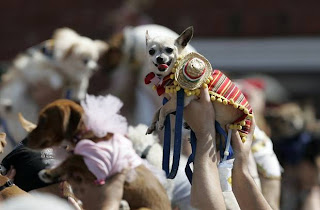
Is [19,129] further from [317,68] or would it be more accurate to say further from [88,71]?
[317,68]

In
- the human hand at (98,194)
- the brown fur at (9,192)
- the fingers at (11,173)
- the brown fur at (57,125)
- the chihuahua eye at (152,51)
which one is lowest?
the fingers at (11,173)

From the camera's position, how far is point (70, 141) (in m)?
3.39

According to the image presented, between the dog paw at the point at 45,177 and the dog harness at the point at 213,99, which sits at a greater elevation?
the dog harness at the point at 213,99

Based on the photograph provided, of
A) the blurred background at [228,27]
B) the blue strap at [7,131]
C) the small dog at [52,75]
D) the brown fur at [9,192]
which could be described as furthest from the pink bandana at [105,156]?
the blurred background at [228,27]

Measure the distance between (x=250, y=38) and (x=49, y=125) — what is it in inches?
419

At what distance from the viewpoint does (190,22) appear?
13.8 metres

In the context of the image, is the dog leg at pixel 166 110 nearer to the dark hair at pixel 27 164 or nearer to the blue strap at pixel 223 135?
the blue strap at pixel 223 135

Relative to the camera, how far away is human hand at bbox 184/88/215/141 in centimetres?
346

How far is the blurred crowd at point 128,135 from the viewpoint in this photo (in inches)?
140

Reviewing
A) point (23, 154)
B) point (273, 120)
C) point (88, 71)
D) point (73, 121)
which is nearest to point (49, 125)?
point (73, 121)

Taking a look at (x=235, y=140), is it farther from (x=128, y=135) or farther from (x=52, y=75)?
(x=52, y=75)

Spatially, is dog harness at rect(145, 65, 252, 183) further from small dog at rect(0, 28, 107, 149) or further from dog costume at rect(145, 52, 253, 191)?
small dog at rect(0, 28, 107, 149)

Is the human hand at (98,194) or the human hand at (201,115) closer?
the human hand at (98,194)

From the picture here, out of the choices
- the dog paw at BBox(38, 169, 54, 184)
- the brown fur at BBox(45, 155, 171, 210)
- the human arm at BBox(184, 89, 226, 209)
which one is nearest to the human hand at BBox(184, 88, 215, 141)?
the human arm at BBox(184, 89, 226, 209)
